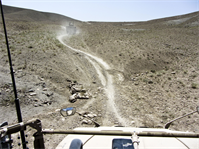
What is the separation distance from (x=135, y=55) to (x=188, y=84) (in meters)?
11.2

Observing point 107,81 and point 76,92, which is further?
point 107,81

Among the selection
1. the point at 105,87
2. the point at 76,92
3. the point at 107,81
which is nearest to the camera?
the point at 76,92

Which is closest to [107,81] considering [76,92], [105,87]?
[105,87]

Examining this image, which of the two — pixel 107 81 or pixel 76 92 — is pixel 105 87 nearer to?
pixel 107 81

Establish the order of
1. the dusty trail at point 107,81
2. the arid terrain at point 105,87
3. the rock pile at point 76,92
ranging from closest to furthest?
the arid terrain at point 105,87 → the dusty trail at point 107,81 → the rock pile at point 76,92

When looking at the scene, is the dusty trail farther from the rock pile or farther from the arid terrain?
the rock pile

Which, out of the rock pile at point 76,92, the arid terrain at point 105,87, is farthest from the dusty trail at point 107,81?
the rock pile at point 76,92

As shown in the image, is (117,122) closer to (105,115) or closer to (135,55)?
(105,115)

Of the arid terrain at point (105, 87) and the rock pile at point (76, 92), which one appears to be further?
the rock pile at point (76, 92)

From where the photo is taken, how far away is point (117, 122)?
30.2 ft

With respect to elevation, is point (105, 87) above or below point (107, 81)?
below

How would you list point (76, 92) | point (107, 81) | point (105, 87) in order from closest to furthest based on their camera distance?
point (76, 92) < point (105, 87) < point (107, 81)

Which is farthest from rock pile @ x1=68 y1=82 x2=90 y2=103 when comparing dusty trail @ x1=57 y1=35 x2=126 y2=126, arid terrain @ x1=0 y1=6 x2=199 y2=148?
dusty trail @ x1=57 y1=35 x2=126 y2=126

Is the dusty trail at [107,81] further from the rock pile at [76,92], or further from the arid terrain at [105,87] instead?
the rock pile at [76,92]
